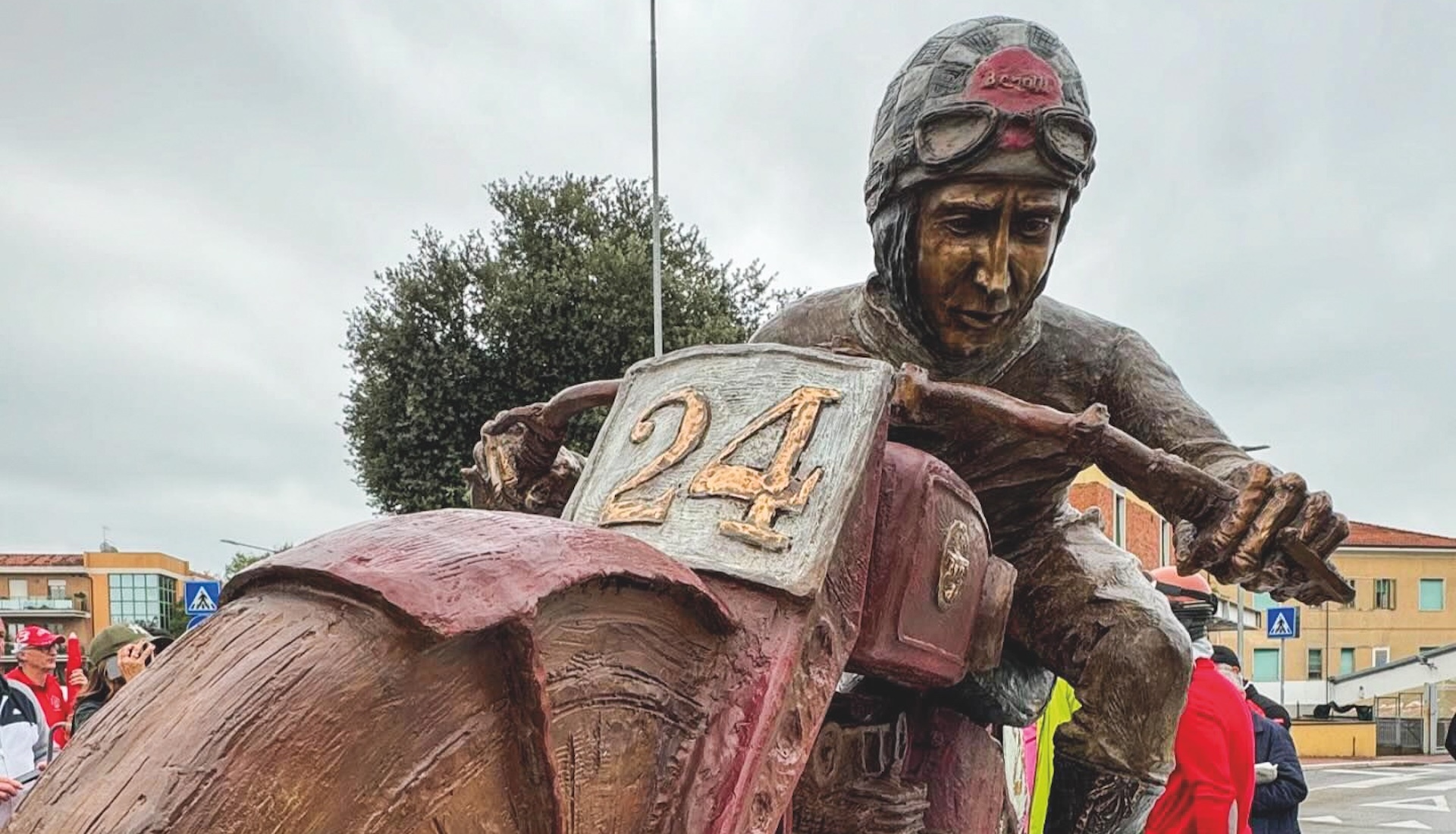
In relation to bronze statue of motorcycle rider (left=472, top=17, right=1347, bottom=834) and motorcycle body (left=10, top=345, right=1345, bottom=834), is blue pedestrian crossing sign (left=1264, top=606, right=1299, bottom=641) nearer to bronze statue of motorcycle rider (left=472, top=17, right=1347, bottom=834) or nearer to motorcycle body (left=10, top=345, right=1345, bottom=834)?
bronze statue of motorcycle rider (left=472, top=17, right=1347, bottom=834)

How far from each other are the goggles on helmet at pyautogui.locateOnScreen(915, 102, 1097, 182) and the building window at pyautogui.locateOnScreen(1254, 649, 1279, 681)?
5268 cm

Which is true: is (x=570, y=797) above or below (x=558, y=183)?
below

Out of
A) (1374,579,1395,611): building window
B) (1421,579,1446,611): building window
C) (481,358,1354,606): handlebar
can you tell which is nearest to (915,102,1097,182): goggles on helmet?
(481,358,1354,606): handlebar

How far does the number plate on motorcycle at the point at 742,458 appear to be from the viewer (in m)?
1.45

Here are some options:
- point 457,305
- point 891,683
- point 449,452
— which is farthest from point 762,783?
point 457,305

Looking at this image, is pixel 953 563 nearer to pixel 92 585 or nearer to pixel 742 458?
pixel 742 458

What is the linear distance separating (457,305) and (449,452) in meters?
2.74

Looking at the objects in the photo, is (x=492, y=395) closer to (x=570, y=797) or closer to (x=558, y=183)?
(x=558, y=183)

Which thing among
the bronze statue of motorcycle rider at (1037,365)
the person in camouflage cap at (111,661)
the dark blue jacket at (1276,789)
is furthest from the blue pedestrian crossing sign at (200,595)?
the bronze statue of motorcycle rider at (1037,365)

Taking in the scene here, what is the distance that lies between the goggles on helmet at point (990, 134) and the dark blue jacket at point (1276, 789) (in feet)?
17.7

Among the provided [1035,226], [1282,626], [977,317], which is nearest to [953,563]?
[977,317]

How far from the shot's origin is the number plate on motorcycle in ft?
4.75

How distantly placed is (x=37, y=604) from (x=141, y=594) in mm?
4776

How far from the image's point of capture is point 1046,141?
1925 millimetres
